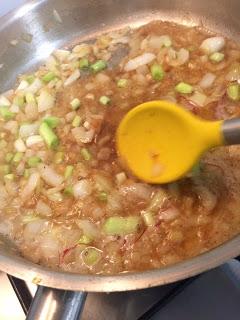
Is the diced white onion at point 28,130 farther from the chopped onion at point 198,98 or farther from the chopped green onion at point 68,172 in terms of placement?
the chopped onion at point 198,98

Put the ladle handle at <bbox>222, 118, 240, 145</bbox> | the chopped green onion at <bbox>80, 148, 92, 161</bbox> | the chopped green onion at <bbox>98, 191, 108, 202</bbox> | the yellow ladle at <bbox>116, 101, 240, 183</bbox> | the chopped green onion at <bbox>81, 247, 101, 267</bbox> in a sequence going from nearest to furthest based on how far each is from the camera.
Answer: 1. the ladle handle at <bbox>222, 118, 240, 145</bbox>
2. the yellow ladle at <bbox>116, 101, 240, 183</bbox>
3. the chopped green onion at <bbox>81, 247, 101, 267</bbox>
4. the chopped green onion at <bbox>98, 191, 108, 202</bbox>
5. the chopped green onion at <bbox>80, 148, 92, 161</bbox>

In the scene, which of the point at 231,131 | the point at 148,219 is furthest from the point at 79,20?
the point at 231,131

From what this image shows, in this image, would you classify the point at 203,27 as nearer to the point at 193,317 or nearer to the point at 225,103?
the point at 225,103

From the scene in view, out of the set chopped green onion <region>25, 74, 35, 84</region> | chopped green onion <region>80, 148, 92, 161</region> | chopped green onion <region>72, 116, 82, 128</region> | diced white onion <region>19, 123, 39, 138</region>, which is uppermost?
chopped green onion <region>25, 74, 35, 84</region>

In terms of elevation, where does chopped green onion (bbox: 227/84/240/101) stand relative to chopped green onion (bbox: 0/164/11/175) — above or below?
below

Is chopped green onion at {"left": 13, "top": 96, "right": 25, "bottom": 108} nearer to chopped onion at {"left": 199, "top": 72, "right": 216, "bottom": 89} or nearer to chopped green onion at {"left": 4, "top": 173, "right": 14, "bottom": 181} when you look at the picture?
chopped green onion at {"left": 4, "top": 173, "right": 14, "bottom": 181}

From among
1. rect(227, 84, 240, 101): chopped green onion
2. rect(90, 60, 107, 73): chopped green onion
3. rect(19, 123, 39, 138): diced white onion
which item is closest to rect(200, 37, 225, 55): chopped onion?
rect(227, 84, 240, 101): chopped green onion

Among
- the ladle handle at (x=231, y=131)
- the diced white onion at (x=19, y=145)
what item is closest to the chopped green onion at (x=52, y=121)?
the diced white onion at (x=19, y=145)

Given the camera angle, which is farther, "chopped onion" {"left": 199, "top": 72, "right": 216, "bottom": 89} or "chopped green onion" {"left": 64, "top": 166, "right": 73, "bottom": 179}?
"chopped onion" {"left": 199, "top": 72, "right": 216, "bottom": 89}

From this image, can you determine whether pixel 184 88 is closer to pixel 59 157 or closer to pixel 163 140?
pixel 163 140
